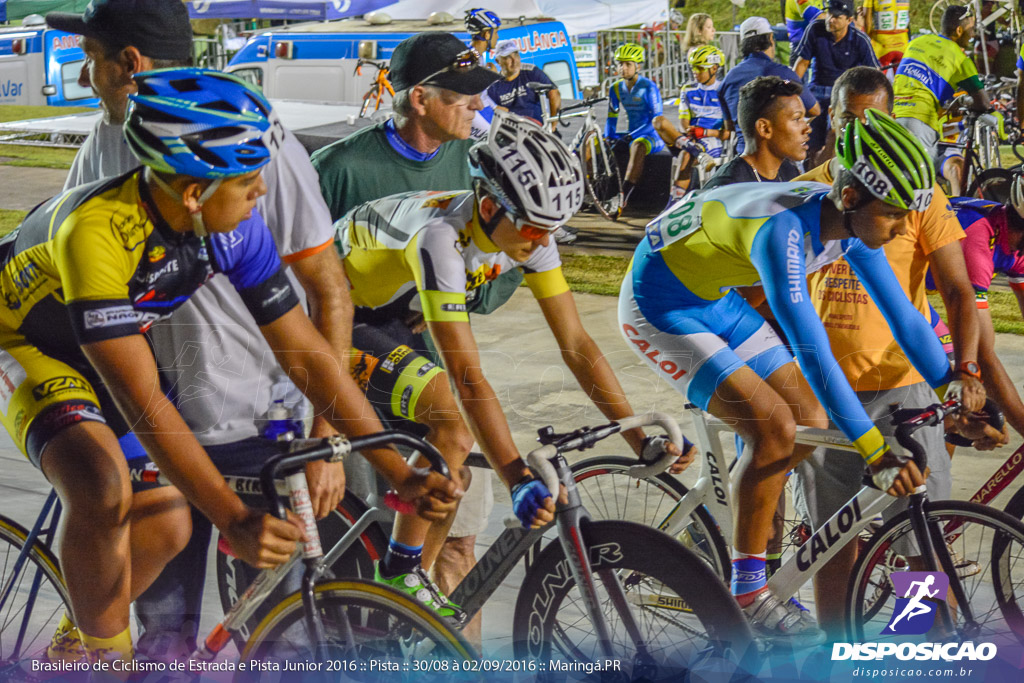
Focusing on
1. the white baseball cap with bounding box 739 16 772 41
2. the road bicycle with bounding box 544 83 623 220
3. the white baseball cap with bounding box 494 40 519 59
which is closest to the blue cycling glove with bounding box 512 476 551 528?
the white baseball cap with bounding box 739 16 772 41

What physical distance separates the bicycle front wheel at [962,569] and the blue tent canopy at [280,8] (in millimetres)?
4991

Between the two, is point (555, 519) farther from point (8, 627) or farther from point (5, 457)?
point (5, 457)

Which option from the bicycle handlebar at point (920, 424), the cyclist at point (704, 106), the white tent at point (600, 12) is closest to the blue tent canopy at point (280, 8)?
the cyclist at point (704, 106)

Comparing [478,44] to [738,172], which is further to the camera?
[478,44]

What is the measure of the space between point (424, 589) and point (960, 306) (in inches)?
62.0

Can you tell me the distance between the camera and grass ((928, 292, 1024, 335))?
19.6 feet

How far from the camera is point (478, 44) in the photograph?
257 inches

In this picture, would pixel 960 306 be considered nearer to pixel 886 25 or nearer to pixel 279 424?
pixel 279 424

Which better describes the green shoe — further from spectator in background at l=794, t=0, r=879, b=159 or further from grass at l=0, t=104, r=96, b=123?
grass at l=0, t=104, r=96, b=123

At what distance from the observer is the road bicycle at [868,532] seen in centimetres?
280

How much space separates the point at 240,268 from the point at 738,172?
68.7 inches

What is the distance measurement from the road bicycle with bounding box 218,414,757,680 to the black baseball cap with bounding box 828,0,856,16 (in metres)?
5.83

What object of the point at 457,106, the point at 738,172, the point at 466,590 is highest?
the point at 457,106

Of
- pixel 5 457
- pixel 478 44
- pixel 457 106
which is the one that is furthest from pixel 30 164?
pixel 457 106
